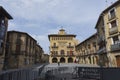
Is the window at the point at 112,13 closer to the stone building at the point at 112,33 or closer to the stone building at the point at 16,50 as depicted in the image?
the stone building at the point at 112,33

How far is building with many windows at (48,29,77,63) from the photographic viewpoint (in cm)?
6000

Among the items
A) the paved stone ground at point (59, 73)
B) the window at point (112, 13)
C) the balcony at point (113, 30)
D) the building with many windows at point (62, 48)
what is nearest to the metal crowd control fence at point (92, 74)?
the paved stone ground at point (59, 73)

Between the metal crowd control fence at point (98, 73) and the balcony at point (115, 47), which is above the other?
the balcony at point (115, 47)

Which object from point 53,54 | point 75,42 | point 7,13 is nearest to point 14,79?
point 7,13

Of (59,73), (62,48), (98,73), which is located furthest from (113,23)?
(62,48)

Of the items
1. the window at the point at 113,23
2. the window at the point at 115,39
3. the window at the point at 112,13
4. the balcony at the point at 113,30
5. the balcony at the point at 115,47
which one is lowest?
the balcony at the point at 115,47

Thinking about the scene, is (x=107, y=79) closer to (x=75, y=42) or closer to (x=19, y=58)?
(x=19, y=58)

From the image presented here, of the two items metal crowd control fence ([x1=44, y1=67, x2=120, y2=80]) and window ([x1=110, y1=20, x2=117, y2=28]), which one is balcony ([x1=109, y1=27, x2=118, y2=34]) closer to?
window ([x1=110, y1=20, x2=117, y2=28])

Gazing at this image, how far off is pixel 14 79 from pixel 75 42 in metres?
58.2

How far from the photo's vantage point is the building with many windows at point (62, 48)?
6000cm

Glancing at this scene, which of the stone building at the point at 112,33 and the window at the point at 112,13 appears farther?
the window at the point at 112,13

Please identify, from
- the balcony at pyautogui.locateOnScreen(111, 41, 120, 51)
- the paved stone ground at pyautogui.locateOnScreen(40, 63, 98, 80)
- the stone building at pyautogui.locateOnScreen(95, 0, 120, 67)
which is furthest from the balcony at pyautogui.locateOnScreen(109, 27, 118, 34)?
Result: the paved stone ground at pyautogui.locateOnScreen(40, 63, 98, 80)

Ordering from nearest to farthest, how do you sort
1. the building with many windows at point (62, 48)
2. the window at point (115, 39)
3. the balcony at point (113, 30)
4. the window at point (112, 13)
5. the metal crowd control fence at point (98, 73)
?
the metal crowd control fence at point (98, 73) → the balcony at point (113, 30) → the window at point (115, 39) → the window at point (112, 13) → the building with many windows at point (62, 48)

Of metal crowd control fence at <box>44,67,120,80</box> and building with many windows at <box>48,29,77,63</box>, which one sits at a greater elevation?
building with many windows at <box>48,29,77,63</box>
